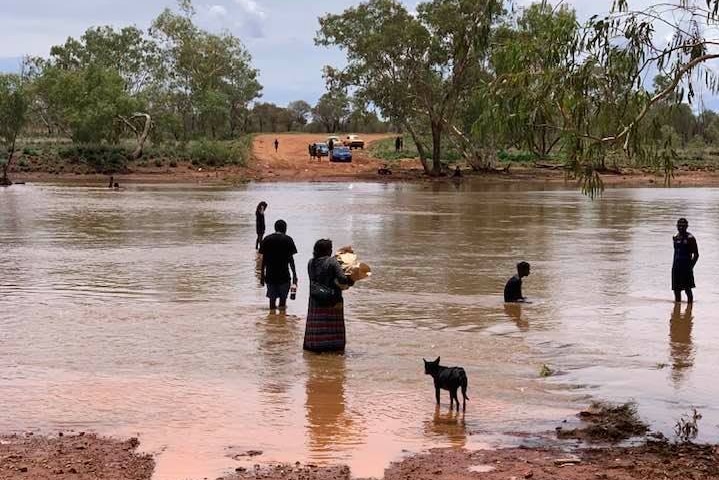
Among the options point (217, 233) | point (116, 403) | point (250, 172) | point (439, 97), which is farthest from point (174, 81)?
point (116, 403)

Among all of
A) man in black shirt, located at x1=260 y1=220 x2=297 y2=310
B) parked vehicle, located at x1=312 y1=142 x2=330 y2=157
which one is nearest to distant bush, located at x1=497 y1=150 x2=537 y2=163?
parked vehicle, located at x1=312 y1=142 x2=330 y2=157

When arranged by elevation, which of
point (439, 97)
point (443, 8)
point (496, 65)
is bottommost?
point (496, 65)

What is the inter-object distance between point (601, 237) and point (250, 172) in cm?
4280

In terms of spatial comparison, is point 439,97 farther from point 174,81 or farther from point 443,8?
point 174,81

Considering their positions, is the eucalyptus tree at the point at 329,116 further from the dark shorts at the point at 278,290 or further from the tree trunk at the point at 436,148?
the dark shorts at the point at 278,290

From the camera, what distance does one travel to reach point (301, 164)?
70.7 m

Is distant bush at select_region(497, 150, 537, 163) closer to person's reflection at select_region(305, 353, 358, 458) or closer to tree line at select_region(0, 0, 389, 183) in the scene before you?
tree line at select_region(0, 0, 389, 183)

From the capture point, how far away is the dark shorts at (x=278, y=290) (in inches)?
510

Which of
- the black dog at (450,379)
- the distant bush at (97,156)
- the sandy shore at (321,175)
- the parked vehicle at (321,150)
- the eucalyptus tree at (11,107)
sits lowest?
the black dog at (450,379)

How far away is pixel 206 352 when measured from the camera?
35.4 feet

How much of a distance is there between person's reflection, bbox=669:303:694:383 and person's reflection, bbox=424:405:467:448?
9.56 feet

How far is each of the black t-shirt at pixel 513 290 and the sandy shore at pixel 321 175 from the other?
43.9 meters

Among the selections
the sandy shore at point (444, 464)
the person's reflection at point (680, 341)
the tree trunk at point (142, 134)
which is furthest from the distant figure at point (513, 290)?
the tree trunk at point (142, 134)

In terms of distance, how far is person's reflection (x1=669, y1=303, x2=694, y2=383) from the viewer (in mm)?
10219
